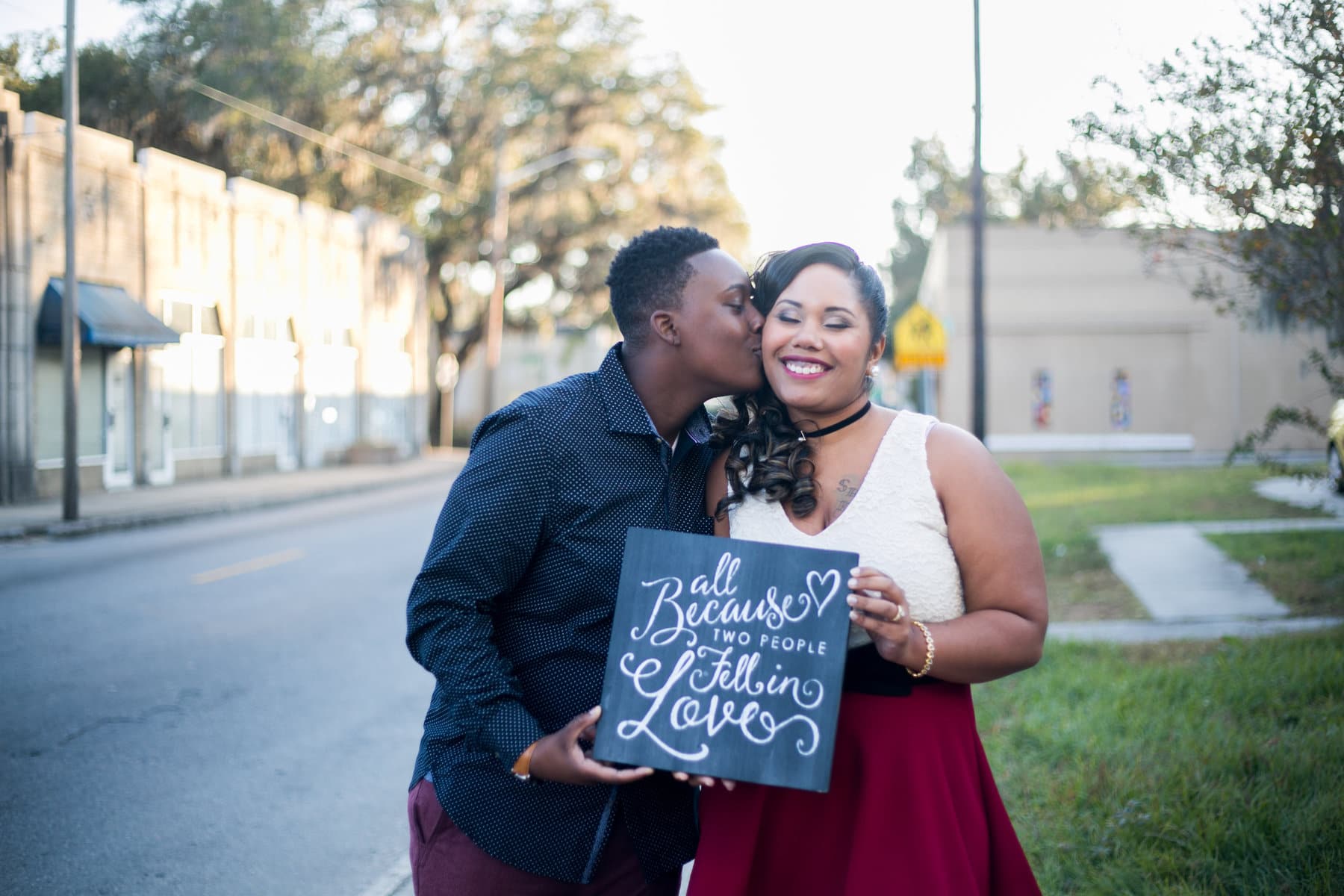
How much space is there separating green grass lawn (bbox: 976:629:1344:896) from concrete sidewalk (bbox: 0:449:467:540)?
44.6 feet

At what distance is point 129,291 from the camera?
2162cm

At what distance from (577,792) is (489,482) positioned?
2.17 ft

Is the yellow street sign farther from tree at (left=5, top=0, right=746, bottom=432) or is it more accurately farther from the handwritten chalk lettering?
tree at (left=5, top=0, right=746, bottom=432)

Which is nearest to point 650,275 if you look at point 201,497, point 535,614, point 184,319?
point 535,614

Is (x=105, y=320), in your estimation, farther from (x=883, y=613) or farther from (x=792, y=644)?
(x=883, y=613)

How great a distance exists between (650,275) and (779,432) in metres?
0.46

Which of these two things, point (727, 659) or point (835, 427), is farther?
point (835, 427)

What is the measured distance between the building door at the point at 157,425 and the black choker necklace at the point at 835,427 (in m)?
22.0

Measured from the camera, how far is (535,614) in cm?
244

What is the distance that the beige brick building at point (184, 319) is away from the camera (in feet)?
61.1

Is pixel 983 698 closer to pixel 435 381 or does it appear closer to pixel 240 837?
pixel 240 837

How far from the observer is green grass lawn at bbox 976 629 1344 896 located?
3.87 metres

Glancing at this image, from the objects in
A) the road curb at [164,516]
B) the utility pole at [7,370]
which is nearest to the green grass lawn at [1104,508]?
the road curb at [164,516]

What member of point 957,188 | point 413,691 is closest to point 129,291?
point 413,691
